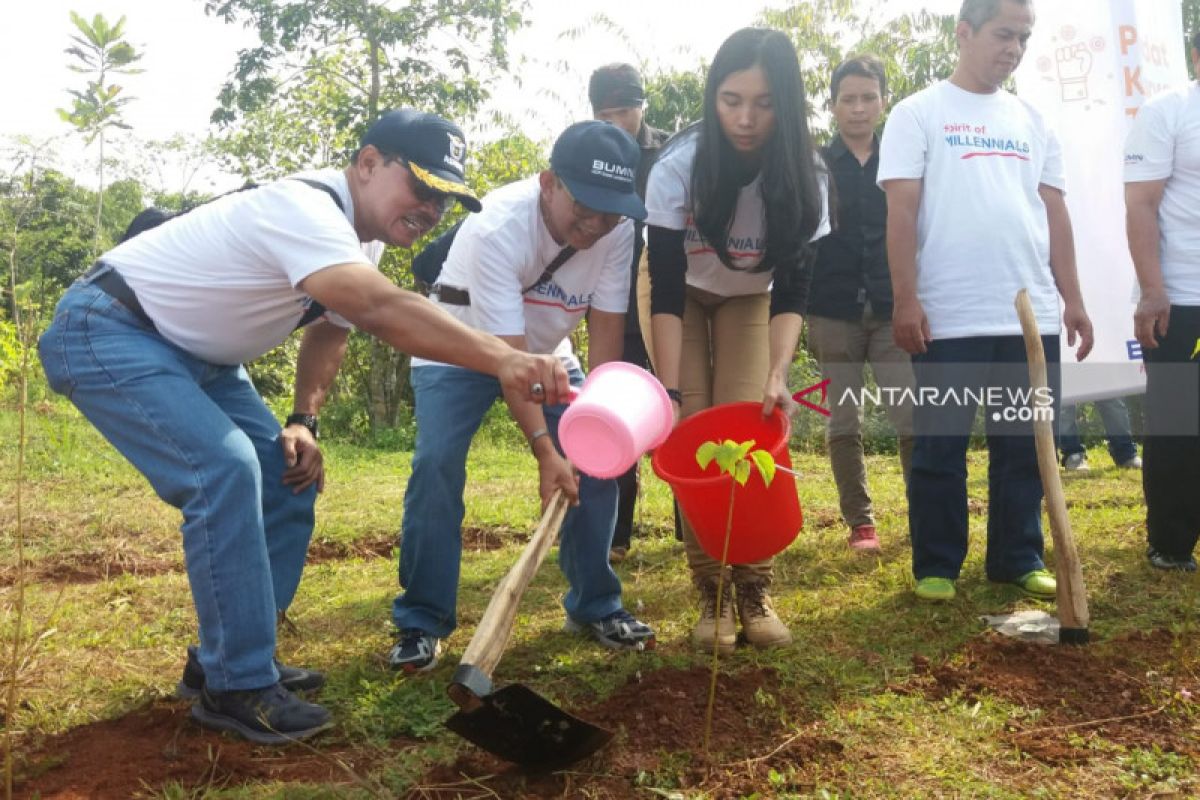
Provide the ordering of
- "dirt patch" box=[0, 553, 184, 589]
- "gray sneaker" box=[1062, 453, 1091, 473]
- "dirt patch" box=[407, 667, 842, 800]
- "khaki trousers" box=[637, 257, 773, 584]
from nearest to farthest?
"dirt patch" box=[407, 667, 842, 800] < "khaki trousers" box=[637, 257, 773, 584] < "dirt patch" box=[0, 553, 184, 589] < "gray sneaker" box=[1062, 453, 1091, 473]

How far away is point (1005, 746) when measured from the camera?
2.38 meters

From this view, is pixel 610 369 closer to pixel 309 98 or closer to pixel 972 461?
Answer: pixel 972 461

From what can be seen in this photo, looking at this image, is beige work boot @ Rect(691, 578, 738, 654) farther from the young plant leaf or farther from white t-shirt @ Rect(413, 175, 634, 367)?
white t-shirt @ Rect(413, 175, 634, 367)

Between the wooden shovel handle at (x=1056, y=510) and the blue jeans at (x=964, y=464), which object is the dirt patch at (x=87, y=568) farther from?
the wooden shovel handle at (x=1056, y=510)

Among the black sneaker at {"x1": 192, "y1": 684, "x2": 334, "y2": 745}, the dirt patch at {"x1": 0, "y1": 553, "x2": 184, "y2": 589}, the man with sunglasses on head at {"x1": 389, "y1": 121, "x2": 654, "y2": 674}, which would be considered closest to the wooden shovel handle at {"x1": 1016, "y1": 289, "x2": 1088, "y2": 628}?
the man with sunglasses on head at {"x1": 389, "y1": 121, "x2": 654, "y2": 674}

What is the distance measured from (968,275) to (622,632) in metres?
1.62

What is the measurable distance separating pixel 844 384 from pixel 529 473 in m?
3.31

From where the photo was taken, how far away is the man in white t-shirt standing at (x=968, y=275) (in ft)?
11.3

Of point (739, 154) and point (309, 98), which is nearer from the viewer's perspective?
point (739, 154)

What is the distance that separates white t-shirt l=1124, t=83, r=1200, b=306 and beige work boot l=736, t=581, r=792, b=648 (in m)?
1.94

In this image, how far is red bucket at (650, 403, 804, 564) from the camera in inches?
108

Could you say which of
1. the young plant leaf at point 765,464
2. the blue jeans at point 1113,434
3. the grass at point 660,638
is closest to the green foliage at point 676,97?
the blue jeans at point 1113,434

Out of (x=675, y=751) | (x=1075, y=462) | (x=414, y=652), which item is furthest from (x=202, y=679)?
(x=1075, y=462)

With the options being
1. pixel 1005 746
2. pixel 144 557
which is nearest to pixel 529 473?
pixel 144 557
